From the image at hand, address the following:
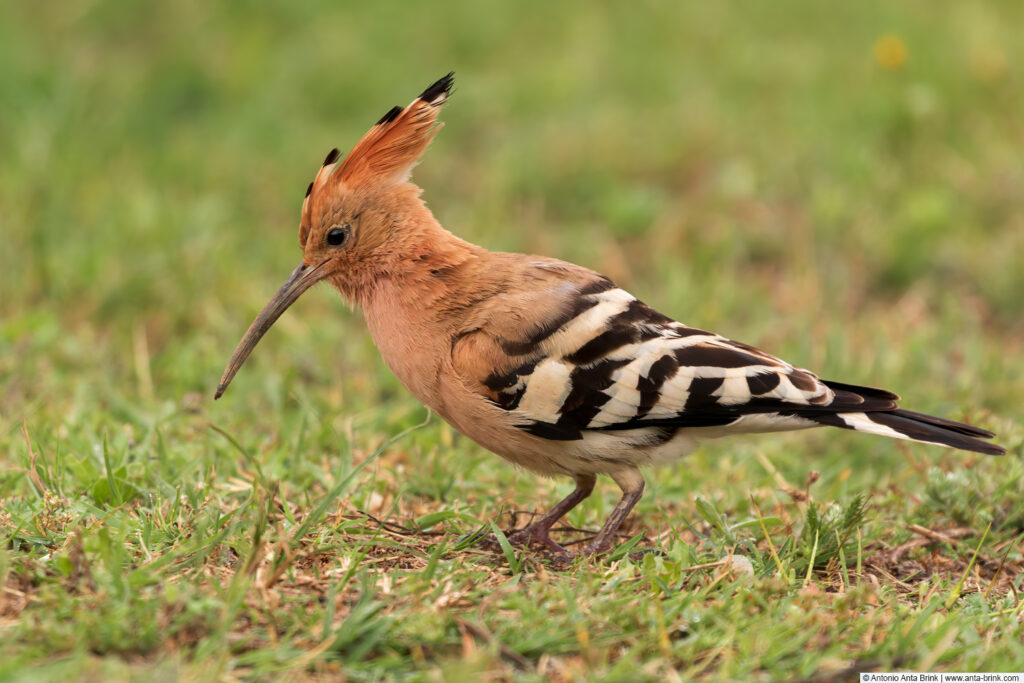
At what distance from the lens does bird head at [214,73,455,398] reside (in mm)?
3480

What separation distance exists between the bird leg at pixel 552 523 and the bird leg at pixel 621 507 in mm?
26

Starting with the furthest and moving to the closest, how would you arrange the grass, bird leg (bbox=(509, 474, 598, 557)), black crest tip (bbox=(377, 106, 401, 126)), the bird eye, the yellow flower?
the yellow flower < the bird eye < black crest tip (bbox=(377, 106, 401, 126)) < bird leg (bbox=(509, 474, 598, 557)) < the grass

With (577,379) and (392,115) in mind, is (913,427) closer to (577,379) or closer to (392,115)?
(577,379)

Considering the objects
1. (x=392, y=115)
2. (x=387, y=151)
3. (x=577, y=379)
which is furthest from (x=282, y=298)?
(x=577, y=379)

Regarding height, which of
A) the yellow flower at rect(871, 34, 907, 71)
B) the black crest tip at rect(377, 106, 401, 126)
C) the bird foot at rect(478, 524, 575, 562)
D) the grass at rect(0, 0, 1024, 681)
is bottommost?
the bird foot at rect(478, 524, 575, 562)

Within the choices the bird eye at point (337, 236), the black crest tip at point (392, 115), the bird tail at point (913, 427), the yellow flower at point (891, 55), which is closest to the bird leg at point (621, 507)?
the bird tail at point (913, 427)

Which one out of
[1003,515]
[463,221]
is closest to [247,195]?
[463,221]

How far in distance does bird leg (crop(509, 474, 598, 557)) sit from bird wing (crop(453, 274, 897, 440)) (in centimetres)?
27

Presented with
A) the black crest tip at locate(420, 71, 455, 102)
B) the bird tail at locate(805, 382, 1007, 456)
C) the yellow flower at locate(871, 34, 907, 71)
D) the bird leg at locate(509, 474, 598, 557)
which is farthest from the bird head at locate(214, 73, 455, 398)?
the yellow flower at locate(871, 34, 907, 71)

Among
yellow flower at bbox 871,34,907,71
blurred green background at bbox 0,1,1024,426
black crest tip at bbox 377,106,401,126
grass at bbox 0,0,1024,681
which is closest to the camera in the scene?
grass at bbox 0,0,1024,681

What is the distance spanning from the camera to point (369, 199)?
3.50 metres

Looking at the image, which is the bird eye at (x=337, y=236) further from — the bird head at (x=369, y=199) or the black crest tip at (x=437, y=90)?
the black crest tip at (x=437, y=90)

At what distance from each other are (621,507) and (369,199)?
1205mm

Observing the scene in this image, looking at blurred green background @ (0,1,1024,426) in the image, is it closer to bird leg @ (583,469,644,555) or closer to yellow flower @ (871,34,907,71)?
yellow flower @ (871,34,907,71)
